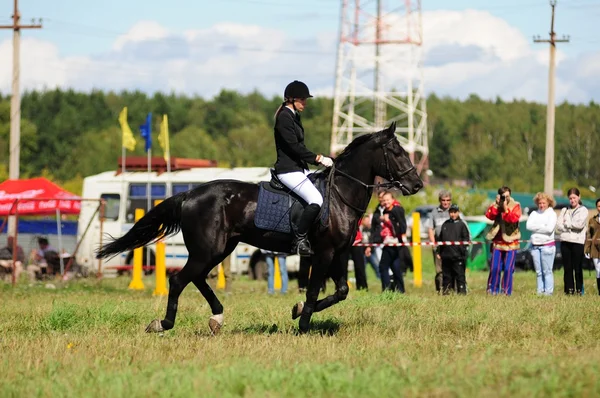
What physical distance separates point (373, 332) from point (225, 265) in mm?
11172

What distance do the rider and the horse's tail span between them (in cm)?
147

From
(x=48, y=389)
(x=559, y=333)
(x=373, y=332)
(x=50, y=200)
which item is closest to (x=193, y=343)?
(x=373, y=332)

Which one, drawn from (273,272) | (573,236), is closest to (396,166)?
(573,236)

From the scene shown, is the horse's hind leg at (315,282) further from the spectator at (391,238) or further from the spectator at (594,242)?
the spectator at (391,238)

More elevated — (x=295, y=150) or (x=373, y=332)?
(x=295, y=150)

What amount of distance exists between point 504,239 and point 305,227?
7544 mm

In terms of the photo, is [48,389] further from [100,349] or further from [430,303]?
[430,303]

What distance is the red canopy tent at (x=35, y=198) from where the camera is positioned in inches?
1021

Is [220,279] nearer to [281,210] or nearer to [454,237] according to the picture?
[454,237]

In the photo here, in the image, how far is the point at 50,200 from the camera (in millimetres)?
24828

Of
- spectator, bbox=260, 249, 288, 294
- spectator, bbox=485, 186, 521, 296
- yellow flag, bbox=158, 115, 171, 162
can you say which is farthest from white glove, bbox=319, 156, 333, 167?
yellow flag, bbox=158, 115, 171, 162

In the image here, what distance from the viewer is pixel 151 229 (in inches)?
506

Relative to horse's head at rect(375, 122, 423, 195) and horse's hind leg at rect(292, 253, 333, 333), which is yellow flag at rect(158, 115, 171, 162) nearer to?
horse's head at rect(375, 122, 423, 195)

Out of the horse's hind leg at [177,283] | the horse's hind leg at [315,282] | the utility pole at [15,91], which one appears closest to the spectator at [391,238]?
the horse's hind leg at [315,282]
